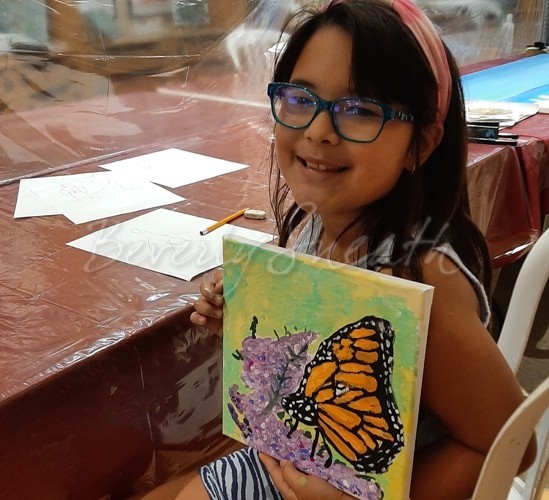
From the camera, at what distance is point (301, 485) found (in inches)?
26.1

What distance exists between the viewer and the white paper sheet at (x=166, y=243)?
38.8 inches

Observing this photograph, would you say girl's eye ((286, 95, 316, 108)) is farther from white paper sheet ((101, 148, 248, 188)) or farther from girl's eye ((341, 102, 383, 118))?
white paper sheet ((101, 148, 248, 188))

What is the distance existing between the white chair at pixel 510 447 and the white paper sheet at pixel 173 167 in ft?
3.14

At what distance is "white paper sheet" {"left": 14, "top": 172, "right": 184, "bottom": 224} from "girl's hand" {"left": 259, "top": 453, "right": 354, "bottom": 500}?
639 mm

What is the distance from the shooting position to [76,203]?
1.24 meters

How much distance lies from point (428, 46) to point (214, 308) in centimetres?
40

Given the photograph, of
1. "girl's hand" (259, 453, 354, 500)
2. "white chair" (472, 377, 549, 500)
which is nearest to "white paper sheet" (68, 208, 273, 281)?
"girl's hand" (259, 453, 354, 500)

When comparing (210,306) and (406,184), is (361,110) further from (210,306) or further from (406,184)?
(210,306)

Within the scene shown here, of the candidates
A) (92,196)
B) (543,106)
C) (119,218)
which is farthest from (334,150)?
(543,106)

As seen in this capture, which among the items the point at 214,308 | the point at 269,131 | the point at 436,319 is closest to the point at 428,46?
the point at 436,319

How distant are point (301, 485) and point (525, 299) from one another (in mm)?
437

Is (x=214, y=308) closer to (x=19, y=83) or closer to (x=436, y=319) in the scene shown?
(x=436, y=319)

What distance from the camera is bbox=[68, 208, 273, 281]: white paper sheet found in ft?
3.23

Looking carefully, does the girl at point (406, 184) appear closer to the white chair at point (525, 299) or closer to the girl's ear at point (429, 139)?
the girl's ear at point (429, 139)
